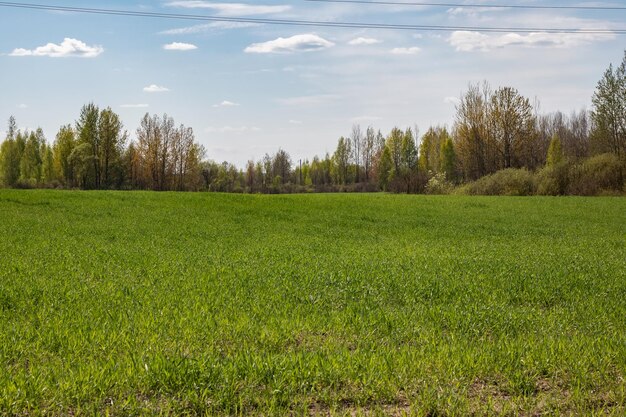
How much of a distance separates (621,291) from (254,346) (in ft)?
23.3

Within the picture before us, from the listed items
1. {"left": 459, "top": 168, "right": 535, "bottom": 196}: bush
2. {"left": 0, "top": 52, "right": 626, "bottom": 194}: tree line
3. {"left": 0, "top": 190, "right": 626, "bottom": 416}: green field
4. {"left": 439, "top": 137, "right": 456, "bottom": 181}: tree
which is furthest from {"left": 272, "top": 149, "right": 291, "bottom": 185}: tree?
{"left": 0, "top": 190, "right": 626, "bottom": 416}: green field

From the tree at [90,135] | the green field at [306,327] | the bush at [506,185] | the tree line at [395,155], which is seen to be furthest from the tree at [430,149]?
the green field at [306,327]

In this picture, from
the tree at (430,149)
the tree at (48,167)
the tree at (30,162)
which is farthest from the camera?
the tree at (430,149)

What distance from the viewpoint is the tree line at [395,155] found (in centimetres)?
5644

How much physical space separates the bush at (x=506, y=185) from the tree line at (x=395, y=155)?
75 cm

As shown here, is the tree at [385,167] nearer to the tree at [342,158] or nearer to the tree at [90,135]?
the tree at [342,158]

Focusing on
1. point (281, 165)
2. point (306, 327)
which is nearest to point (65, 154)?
point (281, 165)

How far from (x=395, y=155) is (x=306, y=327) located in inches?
3589

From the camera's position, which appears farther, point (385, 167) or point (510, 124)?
point (385, 167)

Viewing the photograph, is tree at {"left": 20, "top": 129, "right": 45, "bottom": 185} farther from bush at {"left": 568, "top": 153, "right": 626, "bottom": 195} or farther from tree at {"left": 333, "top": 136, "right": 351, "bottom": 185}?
bush at {"left": 568, "top": 153, "right": 626, "bottom": 195}

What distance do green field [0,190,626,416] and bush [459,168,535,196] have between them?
36.2 metres

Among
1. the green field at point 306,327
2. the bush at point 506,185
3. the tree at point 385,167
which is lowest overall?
the green field at point 306,327

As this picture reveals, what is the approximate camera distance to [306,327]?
718 centimetres

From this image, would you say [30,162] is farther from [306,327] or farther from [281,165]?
[306,327]
